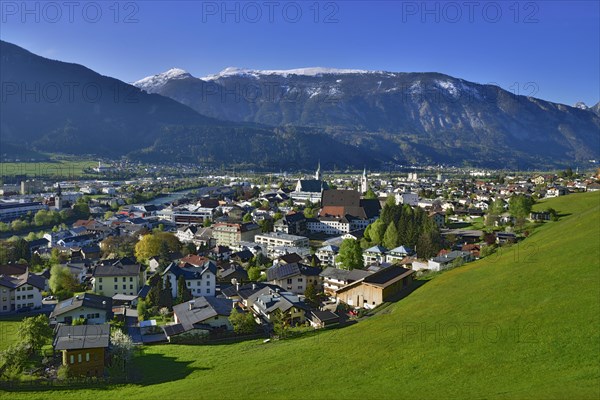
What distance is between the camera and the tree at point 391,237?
46.6 meters

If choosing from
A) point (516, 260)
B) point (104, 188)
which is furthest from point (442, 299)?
point (104, 188)

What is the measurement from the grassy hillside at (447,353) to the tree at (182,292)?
28.0 feet

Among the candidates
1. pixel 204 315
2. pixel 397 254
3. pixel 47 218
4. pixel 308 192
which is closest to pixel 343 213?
pixel 397 254

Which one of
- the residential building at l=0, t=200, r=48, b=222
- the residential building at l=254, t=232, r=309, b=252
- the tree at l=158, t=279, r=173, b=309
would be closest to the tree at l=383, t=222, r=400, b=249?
the residential building at l=254, t=232, r=309, b=252

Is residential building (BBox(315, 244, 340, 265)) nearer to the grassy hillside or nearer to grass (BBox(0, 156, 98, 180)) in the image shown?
the grassy hillside

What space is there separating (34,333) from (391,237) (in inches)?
1292

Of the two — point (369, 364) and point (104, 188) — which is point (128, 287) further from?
point (104, 188)

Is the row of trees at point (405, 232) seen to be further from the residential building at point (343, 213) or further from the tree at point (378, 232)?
the residential building at point (343, 213)

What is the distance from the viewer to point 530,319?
17891 millimetres

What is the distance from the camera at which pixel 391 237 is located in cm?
4694

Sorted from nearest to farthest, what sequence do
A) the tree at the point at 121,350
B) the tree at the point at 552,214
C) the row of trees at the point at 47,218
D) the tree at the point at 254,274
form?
the tree at the point at 121,350 → the tree at the point at 254,274 → the tree at the point at 552,214 → the row of trees at the point at 47,218

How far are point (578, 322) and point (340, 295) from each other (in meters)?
17.6

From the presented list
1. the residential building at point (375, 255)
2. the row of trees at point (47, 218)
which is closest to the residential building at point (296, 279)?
the residential building at point (375, 255)

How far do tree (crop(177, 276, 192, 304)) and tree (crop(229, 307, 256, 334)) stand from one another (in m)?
7.72
